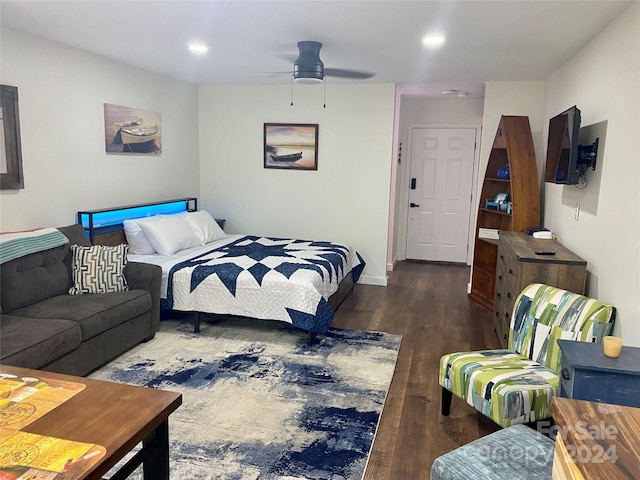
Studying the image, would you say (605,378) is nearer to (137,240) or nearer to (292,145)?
(137,240)

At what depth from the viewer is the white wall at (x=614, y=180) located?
2.56 m

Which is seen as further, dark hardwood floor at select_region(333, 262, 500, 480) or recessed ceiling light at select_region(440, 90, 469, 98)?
recessed ceiling light at select_region(440, 90, 469, 98)

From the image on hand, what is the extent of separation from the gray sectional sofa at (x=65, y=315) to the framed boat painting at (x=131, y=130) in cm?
111

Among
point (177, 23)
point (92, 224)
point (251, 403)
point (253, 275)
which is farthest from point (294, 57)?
point (251, 403)

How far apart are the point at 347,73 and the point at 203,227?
7.29 feet

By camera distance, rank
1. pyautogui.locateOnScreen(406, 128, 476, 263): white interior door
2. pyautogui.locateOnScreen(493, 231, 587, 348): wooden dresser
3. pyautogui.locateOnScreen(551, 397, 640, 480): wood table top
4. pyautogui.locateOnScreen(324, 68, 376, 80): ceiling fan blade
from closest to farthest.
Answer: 1. pyautogui.locateOnScreen(551, 397, 640, 480): wood table top
2. pyautogui.locateOnScreen(493, 231, 587, 348): wooden dresser
3. pyautogui.locateOnScreen(324, 68, 376, 80): ceiling fan blade
4. pyautogui.locateOnScreen(406, 128, 476, 263): white interior door

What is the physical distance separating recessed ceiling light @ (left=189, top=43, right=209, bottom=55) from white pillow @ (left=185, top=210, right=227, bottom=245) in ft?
5.77

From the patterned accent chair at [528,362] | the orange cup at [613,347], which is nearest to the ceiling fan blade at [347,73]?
the patterned accent chair at [528,362]

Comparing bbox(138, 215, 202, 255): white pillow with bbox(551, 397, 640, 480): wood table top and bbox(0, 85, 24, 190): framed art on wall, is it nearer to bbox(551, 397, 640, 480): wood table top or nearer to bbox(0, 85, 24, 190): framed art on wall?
bbox(0, 85, 24, 190): framed art on wall

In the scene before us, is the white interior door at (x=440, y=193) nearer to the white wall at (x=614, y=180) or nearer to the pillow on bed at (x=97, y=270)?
the white wall at (x=614, y=180)

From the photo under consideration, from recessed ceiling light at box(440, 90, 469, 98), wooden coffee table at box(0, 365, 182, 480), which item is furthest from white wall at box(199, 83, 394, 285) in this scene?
wooden coffee table at box(0, 365, 182, 480)

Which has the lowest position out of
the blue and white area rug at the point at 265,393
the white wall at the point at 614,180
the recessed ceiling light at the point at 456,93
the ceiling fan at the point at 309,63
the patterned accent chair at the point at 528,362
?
the blue and white area rug at the point at 265,393

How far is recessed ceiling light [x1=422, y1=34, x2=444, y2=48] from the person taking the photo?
345 centimetres

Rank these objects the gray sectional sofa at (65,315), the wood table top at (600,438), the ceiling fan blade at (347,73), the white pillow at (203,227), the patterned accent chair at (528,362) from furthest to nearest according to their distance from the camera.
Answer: the white pillow at (203,227) < the ceiling fan blade at (347,73) < the gray sectional sofa at (65,315) < the patterned accent chair at (528,362) < the wood table top at (600,438)
